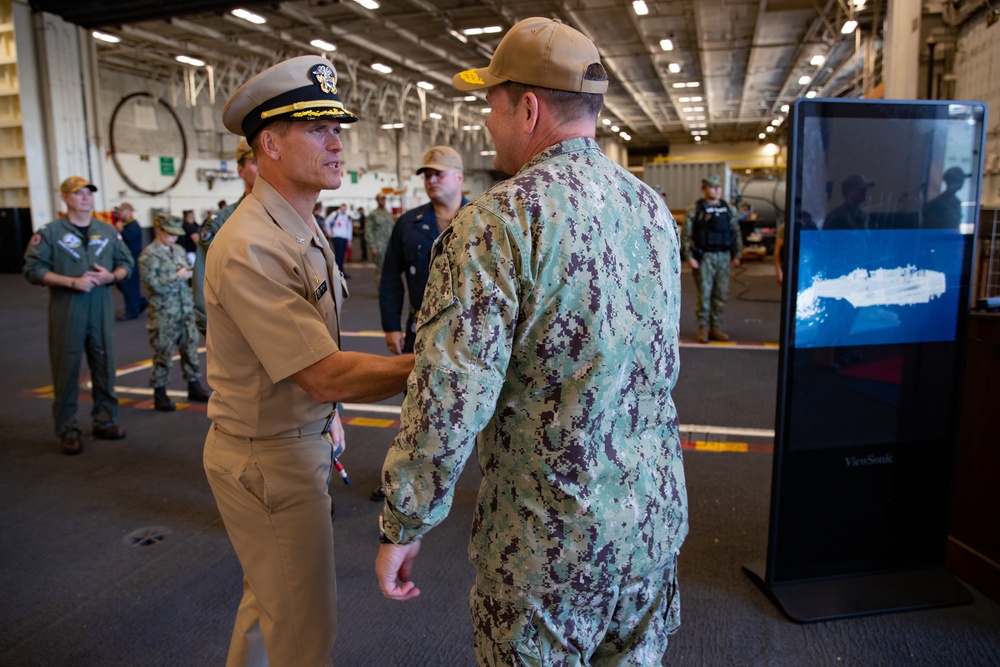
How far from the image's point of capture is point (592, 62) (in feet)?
4.78

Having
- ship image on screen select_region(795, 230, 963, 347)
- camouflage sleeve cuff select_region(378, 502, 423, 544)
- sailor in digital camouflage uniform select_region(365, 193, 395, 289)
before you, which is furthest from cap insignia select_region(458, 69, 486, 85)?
sailor in digital camouflage uniform select_region(365, 193, 395, 289)

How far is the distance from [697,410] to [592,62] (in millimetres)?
4879

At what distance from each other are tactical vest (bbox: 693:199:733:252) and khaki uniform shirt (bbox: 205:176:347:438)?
7.66 metres

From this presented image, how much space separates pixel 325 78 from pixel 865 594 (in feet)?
9.60

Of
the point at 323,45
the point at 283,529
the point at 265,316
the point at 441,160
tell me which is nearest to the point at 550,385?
A: the point at 265,316

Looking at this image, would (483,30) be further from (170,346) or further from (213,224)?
(213,224)

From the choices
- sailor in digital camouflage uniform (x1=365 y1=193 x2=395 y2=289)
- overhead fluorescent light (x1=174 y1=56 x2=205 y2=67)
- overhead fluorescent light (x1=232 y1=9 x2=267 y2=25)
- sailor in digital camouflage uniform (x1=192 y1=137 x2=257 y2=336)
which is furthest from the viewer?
overhead fluorescent light (x1=174 y1=56 x2=205 y2=67)

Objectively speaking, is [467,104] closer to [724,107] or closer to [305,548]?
[724,107]

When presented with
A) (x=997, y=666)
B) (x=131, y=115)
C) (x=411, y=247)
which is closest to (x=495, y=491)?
(x=997, y=666)

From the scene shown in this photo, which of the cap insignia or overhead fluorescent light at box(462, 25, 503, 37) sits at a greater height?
overhead fluorescent light at box(462, 25, 503, 37)

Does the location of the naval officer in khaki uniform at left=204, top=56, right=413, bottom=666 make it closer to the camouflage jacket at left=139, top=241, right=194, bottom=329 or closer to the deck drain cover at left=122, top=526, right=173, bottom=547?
the deck drain cover at left=122, top=526, right=173, bottom=547

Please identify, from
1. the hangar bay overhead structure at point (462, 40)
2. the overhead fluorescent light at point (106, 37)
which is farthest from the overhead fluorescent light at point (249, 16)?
the overhead fluorescent light at point (106, 37)

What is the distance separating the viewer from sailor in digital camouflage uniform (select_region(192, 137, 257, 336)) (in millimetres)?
3920

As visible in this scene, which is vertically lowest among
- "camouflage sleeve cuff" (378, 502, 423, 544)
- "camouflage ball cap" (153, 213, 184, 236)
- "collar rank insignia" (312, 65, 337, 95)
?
"camouflage sleeve cuff" (378, 502, 423, 544)
